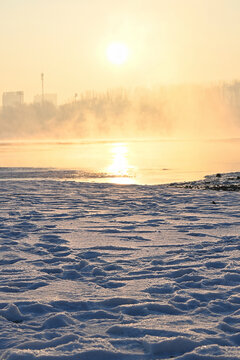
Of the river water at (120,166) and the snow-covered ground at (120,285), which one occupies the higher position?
the river water at (120,166)

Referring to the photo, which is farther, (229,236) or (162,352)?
(229,236)

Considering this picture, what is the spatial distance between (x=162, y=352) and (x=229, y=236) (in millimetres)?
5399

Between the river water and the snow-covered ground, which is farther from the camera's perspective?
the river water

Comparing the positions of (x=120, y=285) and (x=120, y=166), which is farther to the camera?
(x=120, y=166)

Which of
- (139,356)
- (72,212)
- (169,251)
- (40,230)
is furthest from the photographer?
(72,212)

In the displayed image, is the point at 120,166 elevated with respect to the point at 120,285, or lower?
elevated

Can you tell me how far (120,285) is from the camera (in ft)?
21.6

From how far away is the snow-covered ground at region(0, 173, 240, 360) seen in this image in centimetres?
473

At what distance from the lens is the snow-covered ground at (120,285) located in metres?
4.73


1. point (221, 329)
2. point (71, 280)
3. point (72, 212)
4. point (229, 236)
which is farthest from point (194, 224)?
point (221, 329)

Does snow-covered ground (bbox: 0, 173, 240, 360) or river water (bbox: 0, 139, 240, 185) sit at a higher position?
river water (bbox: 0, 139, 240, 185)

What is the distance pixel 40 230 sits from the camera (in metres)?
10.5

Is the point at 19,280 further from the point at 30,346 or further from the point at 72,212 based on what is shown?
the point at 72,212

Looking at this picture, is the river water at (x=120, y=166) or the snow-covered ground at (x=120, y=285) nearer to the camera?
the snow-covered ground at (x=120, y=285)
